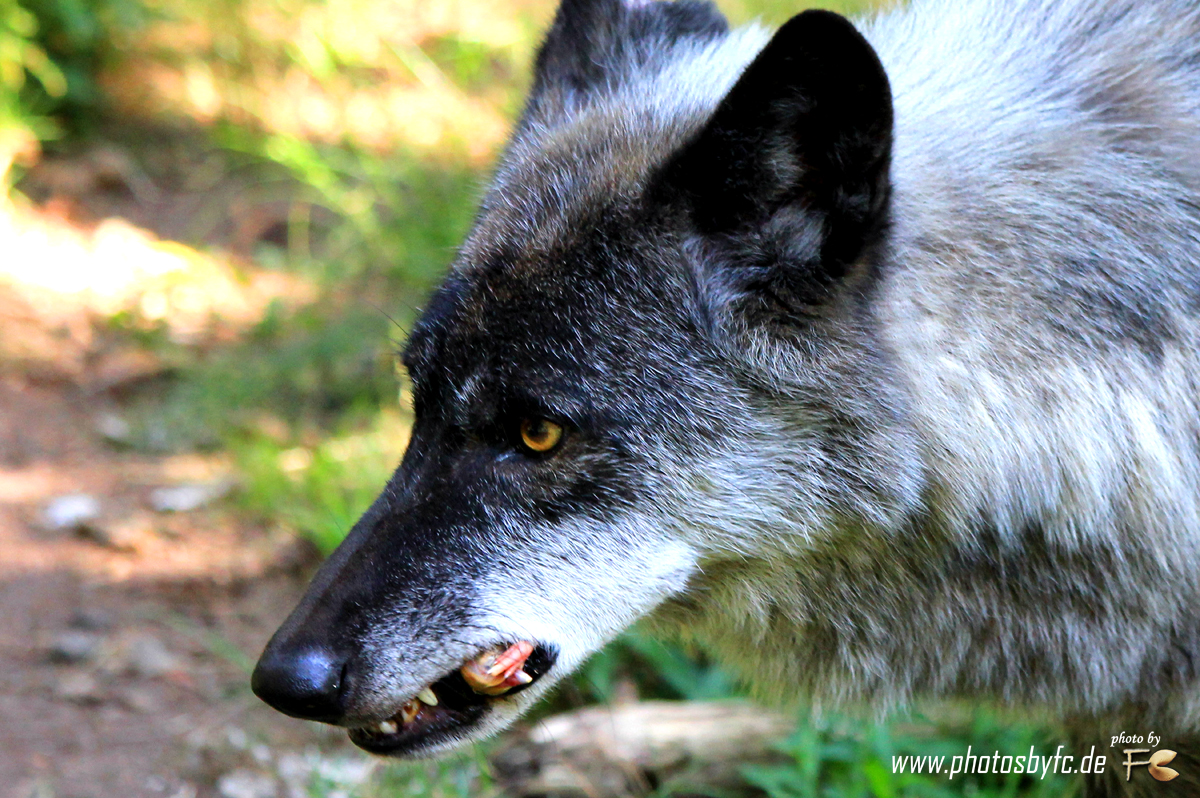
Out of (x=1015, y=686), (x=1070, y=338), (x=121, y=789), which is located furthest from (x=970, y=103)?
(x=121, y=789)

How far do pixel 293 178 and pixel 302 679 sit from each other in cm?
541

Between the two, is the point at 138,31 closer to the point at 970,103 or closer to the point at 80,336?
the point at 80,336

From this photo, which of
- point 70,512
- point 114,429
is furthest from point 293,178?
point 70,512

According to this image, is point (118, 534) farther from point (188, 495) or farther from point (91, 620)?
point (91, 620)

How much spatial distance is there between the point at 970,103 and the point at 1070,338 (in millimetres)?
580

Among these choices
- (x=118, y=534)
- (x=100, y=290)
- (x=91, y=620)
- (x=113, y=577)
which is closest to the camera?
(x=91, y=620)

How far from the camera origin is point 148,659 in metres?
4.05

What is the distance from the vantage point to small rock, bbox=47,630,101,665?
403 centimetres

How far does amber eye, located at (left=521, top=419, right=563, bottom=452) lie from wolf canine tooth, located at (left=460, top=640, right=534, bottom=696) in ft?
1.36

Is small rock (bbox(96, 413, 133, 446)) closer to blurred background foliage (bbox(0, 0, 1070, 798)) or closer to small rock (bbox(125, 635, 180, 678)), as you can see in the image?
blurred background foliage (bbox(0, 0, 1070, 798))

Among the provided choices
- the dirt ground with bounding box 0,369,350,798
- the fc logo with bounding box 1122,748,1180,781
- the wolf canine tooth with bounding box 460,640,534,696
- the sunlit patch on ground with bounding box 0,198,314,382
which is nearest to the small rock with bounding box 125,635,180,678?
the dirt ground with bounding box 0,369,350,798

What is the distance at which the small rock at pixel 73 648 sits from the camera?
4031 mm

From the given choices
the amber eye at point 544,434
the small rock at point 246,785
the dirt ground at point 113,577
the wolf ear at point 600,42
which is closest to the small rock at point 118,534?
the dirt ground at point 113,577

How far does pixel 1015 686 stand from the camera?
2.62 metres
